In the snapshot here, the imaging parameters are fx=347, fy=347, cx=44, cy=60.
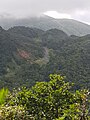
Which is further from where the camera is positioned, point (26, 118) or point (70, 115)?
point (70, 115)

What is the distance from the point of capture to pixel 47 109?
29.0 metres

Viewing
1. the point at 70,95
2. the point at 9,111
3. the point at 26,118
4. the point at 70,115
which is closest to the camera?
the point at 9,111

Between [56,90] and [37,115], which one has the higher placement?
[56,90]

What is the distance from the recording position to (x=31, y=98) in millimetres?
29562

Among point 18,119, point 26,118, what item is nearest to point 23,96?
point 26,118

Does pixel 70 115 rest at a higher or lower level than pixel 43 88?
→ lower

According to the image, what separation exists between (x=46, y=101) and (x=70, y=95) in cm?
263

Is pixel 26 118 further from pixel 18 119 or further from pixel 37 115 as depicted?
pixel 37 115

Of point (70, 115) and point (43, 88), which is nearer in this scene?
point (70, 115)

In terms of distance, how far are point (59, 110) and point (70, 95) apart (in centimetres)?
254

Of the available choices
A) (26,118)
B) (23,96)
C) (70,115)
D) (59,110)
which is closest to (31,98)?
(23,96)

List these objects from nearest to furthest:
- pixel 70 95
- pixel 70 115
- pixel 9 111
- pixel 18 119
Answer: pixel 9 111 → pixel 18 119 → pixel 70 115 → pixel 70 95

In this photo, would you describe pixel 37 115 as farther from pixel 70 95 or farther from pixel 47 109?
pixel 70 95

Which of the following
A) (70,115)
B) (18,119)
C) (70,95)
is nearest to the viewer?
(18,119)
